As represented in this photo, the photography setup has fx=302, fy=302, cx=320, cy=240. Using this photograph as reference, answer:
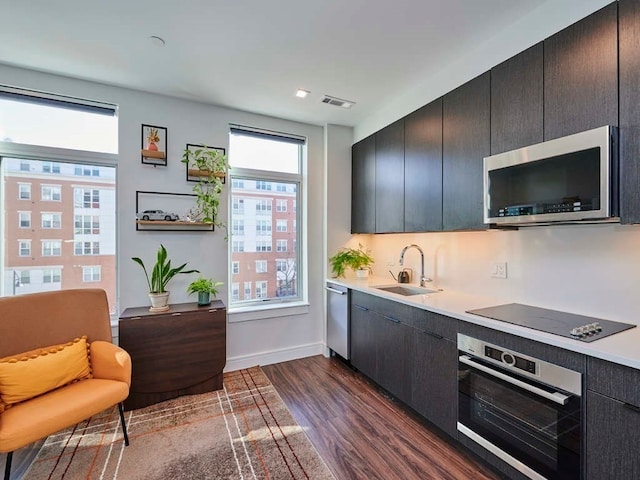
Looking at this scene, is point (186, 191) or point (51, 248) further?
point (186, 191)

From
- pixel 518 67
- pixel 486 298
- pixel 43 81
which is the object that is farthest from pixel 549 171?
pixel 43 81

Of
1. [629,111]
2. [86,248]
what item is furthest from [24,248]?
[629,111]

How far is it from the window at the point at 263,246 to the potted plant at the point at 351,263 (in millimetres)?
745

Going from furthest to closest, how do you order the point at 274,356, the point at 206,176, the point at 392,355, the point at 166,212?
the point at 274,356, the point at 206,176, the point at 166,212, the point at 392,355

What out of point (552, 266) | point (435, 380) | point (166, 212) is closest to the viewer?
point (552, 266)

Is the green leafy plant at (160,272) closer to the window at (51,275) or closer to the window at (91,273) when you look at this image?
the window at (91,273)

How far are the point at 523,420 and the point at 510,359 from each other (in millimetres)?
305

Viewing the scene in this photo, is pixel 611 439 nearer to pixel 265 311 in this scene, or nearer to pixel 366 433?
pixel 366 433

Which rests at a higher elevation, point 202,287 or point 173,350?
point 202,287

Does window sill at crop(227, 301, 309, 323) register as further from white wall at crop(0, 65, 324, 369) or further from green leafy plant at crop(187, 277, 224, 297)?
green leafy plant at crop(187, 277, 224, 297)

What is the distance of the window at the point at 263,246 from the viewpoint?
11.3 feet

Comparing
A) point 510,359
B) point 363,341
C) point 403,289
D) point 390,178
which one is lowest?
point 363,341

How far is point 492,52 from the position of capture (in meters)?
2.08

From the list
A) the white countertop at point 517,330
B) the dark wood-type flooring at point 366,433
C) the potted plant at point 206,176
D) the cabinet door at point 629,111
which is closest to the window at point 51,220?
the potted plant at point 206,176
